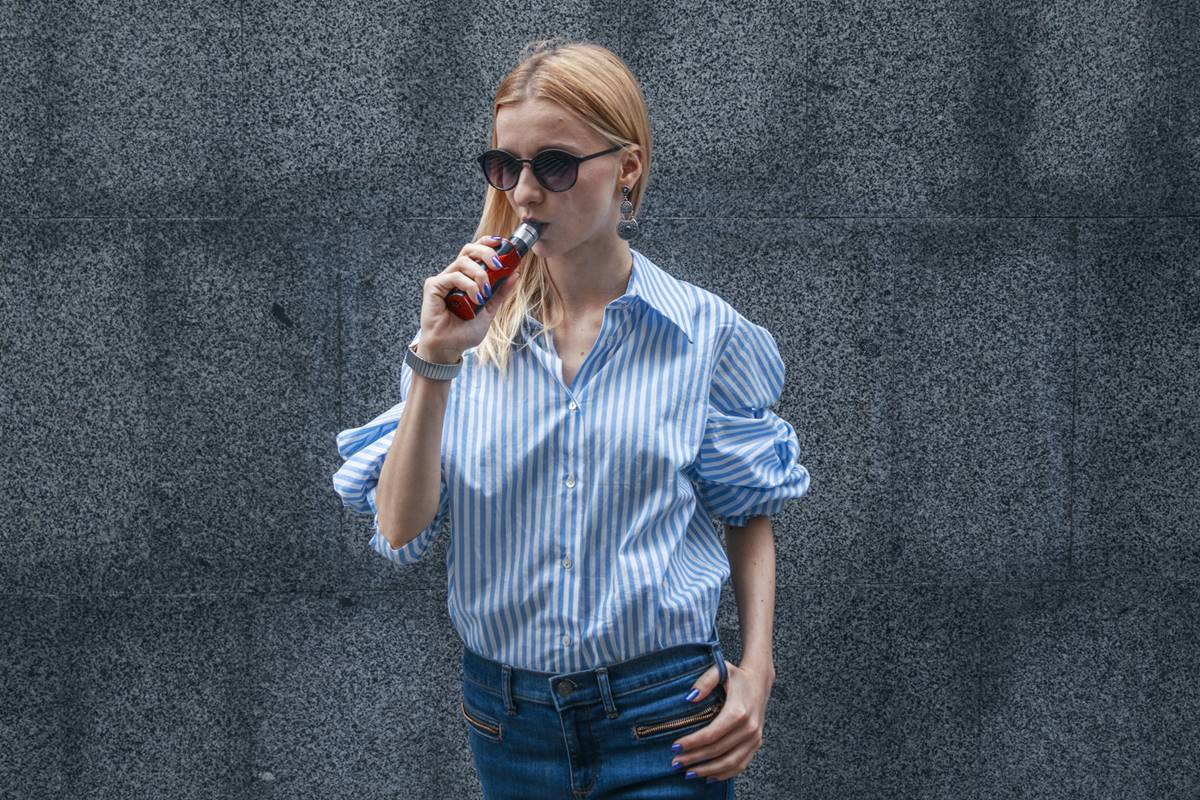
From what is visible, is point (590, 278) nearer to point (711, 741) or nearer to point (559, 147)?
point (559, 147)

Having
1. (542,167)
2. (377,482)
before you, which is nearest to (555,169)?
(542,167)

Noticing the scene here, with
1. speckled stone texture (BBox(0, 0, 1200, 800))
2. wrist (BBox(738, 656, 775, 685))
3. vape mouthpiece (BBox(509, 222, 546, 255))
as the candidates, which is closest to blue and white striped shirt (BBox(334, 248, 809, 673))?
wrist (BBox(738, 656, 775, 685))

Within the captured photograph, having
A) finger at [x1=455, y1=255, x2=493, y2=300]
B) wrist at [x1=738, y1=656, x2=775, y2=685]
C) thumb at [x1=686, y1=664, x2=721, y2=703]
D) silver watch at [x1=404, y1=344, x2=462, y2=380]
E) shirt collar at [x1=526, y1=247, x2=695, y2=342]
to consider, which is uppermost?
finger at [x1=455, y1=255, x2=493, y2=300]

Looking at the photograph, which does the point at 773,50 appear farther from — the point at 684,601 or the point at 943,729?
the point at 943,729

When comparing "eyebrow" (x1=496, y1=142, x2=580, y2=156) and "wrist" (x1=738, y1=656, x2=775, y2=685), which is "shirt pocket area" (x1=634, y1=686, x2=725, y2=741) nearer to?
"wrist" (x1=738, y1=656, x2=775, y2=685)

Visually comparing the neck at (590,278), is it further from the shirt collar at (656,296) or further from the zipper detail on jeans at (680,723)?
the zipper detail on jeans at (680,723)

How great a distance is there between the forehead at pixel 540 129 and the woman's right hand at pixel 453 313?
0.73 ft

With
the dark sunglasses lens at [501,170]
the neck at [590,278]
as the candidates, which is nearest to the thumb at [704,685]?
the neck at [590,278]

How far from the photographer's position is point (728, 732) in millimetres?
1854

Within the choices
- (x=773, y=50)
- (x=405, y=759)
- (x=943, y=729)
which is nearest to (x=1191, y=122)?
(x=773, y=50)

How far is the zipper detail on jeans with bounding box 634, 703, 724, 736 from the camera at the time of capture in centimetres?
178

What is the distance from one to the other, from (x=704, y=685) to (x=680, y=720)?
0.08 m

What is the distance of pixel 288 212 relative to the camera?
310cm

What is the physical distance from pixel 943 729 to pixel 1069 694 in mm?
424
